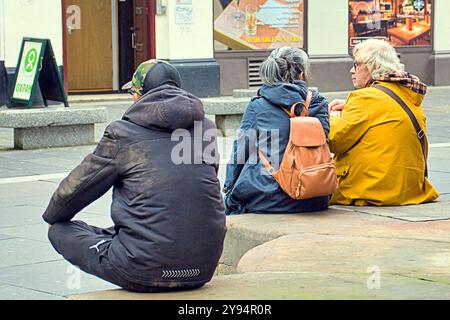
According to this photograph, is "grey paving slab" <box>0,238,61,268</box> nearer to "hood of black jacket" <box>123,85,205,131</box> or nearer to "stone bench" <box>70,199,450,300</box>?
"stone bench" <box>70,199,450,300</box>

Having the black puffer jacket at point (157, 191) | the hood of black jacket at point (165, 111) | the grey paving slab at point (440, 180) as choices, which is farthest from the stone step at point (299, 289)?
the grey paving slab at point (440, 180)

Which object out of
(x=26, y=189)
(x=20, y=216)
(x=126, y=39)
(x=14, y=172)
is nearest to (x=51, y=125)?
(x=14, y=172)

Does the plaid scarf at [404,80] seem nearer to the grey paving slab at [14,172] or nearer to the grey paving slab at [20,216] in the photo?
the grey paving slab at [20,216]

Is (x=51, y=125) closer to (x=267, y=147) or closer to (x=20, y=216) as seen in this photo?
(x=20, y=216)

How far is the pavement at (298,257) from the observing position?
187 inches

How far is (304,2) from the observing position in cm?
1911

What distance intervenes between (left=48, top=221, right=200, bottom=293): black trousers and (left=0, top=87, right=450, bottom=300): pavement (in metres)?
0.07

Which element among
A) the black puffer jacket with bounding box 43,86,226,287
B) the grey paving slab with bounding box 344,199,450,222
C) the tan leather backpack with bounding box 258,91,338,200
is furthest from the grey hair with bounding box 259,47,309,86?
the black puffer jacket with bounding box 43,86,226,287

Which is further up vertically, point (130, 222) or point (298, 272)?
point (130, 222)

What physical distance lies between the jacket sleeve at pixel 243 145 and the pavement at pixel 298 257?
1.14 ft

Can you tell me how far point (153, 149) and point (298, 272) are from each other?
1088 millimetres

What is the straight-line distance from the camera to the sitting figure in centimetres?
643
